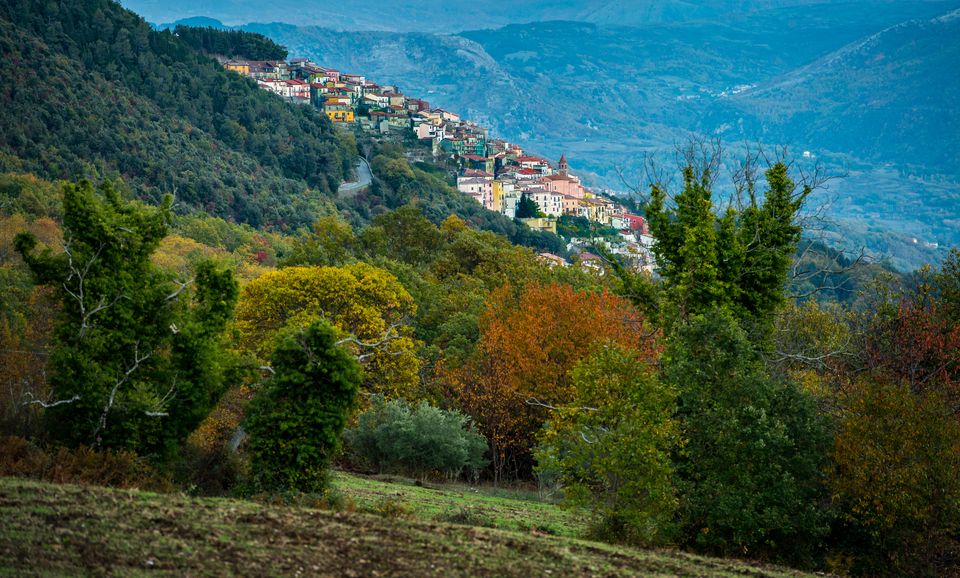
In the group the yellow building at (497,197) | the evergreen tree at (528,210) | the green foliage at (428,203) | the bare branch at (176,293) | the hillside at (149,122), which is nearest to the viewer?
the bare branch at (176,293)

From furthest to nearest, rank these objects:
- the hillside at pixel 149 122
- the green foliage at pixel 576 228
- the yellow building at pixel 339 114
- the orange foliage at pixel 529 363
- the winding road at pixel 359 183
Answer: the yellow building at pixel 339 114 < the green foliage at pixel 576 228 < the winding road at pixel 359 183 < the hillside at pixel 149 122 < the orange foliage at pixel 529 363

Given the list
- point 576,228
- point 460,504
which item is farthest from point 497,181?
point 460,504

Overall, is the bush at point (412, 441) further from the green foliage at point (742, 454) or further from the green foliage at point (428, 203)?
the green foliage at point (428, 203)

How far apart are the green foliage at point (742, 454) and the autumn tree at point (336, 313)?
1484 cm

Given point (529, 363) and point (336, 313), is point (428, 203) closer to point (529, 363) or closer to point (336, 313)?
point (336, 313)

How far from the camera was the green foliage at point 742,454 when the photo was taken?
1961 centimetres

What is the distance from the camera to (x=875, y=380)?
2200 centimetres

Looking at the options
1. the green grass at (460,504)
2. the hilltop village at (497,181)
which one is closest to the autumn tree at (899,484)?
the green grass at (460,504)

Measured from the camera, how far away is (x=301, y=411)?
18750 millimetres

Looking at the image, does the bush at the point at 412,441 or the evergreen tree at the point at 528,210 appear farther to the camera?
the evergreen tree at the point at 528,210

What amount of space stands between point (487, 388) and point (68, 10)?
134484 millimetres

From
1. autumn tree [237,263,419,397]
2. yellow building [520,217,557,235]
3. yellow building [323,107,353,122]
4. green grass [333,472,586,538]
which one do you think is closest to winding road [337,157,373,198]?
yellow building [520,217,557,235]

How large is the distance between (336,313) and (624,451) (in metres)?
19.0

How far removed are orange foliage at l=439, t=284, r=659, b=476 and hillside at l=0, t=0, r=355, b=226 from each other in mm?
77609
